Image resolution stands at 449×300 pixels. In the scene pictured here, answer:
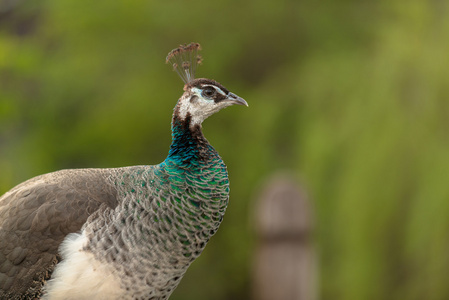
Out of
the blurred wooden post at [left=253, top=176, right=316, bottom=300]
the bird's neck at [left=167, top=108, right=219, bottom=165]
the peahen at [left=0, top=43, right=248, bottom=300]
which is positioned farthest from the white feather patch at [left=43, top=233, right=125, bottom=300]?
the blurred wooden post at [left=253, top=176, right=316, bottom=300]

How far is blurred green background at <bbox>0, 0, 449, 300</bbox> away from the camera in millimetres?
5500

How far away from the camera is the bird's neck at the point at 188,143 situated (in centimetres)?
210

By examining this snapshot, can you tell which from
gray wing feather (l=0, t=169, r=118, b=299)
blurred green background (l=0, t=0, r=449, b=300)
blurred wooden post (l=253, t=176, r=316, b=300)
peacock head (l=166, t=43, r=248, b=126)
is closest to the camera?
peacock head (l=166, t=43, r=248, b=126)

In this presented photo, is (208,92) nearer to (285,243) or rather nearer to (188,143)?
(188,143)

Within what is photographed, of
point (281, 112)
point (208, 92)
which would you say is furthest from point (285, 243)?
point (208, 92)

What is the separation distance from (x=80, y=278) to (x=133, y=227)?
244mm

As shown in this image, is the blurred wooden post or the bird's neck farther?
the blurred wooden post

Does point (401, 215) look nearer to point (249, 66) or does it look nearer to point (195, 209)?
point (249, 66)

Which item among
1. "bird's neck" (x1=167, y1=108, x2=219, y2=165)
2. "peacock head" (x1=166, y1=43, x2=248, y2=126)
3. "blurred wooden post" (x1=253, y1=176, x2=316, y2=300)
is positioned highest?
"peacock head" (x1=166, y1=43, x2=248, y2=126)

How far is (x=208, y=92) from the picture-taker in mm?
2033

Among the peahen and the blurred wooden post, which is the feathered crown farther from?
the blurred wooden post

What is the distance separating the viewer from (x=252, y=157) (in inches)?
249

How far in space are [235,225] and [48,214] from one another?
14.8 feet

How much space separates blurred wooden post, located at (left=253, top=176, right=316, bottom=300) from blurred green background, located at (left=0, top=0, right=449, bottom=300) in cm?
83
